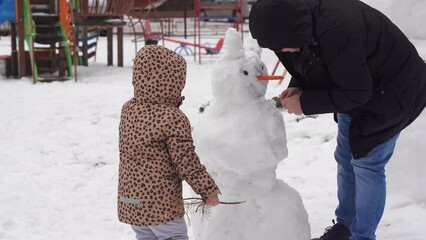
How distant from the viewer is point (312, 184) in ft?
12.9

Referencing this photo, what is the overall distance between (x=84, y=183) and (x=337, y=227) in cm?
202

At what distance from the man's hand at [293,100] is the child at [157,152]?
1.48 feet

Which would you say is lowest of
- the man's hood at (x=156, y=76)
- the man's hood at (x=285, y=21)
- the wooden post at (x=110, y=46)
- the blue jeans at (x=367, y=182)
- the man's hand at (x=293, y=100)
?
the wooden post at (x=110, y=46)

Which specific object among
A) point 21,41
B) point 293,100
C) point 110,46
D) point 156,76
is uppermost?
point 156,76

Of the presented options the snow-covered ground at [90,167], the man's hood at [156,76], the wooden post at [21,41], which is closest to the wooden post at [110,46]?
the wooden post at [21,41]

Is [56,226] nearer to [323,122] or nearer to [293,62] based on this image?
[293,62]

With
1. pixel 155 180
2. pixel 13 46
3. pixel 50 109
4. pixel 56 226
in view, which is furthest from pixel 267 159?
pixel 13 46

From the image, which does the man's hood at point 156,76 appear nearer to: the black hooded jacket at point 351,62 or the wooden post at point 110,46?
the black hooded jacket at point 351,62

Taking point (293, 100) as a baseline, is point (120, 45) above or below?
below

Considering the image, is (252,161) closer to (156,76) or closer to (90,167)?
(156,76)

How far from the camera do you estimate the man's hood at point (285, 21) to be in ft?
6.91

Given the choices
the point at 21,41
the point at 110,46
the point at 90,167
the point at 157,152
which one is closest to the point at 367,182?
the point at 157,152

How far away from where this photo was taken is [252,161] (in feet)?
8.18

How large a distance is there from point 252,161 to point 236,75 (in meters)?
0.36
